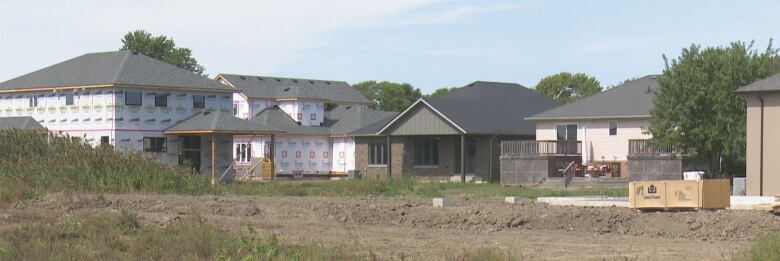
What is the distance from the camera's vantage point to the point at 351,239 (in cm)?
2145

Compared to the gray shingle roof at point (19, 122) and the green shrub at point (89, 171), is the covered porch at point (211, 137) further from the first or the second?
the green shrub at point (89, 171)

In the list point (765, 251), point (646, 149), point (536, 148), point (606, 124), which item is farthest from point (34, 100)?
point (765, 251)

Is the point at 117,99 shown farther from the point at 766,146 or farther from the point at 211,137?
the point at 766,146

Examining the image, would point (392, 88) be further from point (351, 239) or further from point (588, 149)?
point (351, 239)

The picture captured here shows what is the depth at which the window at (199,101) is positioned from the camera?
6412 cm

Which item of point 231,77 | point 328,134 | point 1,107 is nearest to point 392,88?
point 231,77

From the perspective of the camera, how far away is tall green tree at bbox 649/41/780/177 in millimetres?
47344

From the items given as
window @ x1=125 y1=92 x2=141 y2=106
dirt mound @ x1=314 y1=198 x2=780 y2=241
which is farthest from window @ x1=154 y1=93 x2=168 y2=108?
dirt mound @ x1=314 y1=198 x2=780 y2=241

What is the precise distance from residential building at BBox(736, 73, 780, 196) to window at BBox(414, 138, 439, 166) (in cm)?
2676

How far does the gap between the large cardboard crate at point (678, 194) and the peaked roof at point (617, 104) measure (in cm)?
2888

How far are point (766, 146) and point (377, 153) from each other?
32302mm

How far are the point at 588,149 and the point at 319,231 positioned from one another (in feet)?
120

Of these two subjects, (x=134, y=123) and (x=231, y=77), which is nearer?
(x=134, y=123)

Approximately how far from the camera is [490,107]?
6606cm
